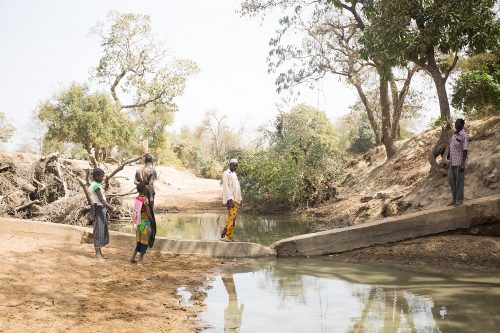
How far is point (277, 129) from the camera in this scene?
24328 mm

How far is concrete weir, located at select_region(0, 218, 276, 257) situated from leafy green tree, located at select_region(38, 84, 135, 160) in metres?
21.2

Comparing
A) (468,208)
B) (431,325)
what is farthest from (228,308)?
(468,208)

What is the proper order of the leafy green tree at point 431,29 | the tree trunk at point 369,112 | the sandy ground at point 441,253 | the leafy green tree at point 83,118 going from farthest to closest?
1. the leafy green tree at point 83,118
2. the tree trunk at point 369,112
3. the leafy green tree at point 431,29
4. the sandy ground at point 441,253

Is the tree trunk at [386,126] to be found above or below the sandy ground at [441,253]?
above

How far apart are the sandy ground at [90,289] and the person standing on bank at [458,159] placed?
509 cm

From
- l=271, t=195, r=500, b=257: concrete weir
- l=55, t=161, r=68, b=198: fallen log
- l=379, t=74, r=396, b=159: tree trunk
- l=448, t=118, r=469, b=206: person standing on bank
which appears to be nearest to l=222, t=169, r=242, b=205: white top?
l=271, t=195, r=500, b=257: concrete weir

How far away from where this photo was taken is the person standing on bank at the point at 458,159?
29.9 ft

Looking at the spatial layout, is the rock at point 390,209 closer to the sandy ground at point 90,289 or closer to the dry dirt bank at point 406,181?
the dry dirt bank at point 406,181

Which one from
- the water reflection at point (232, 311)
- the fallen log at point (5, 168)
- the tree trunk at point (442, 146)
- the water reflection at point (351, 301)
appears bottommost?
the water reflection at point (232, 311)

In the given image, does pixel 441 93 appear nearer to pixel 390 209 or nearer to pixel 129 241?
pixel 390 209

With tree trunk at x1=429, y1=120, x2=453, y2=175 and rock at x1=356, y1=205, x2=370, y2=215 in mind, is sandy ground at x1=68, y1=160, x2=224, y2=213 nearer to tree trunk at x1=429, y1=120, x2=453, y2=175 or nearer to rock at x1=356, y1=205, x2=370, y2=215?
rock at x1=356, y1=205, x2=370, y2=215

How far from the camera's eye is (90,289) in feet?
20.5

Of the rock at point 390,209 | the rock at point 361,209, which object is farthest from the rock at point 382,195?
the rock at point 390,209

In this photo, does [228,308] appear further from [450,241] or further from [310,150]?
[310,150]
